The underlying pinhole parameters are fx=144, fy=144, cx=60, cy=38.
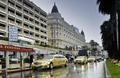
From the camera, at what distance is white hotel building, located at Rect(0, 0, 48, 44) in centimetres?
4169

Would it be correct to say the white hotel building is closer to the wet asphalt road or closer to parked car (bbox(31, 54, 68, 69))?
parked car (bbox(31, 54, 68, 69))

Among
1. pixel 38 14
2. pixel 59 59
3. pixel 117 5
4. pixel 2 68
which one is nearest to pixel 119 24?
pixel 117 5

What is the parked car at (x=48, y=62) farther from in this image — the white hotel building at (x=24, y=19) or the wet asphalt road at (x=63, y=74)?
the white hotel building at (x=24, y=19)

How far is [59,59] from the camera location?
1675 centimetres

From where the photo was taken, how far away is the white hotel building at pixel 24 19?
A: 137 ft

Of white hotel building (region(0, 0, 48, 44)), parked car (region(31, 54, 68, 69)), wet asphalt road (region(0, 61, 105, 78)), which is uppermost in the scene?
white hotel building (region(0, 0, 48, 44))

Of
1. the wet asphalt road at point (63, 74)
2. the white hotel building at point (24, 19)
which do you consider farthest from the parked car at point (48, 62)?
the white hotel building at point (24, 19)

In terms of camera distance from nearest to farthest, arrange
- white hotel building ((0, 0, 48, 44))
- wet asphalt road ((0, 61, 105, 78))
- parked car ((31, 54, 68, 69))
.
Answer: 1. wet asphalt road ((0, 61, 105, 78))
2. parked car ((31, 54, 68, 69))
3. white hotel building ((0, 0, 48, 44))

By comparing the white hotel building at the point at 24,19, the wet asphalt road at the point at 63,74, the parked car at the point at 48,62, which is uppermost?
the white hotel building at the point at 24,19

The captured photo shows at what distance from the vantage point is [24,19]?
5081 cm

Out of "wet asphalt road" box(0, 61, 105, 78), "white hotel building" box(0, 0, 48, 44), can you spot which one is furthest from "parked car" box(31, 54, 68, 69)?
"white hotel building" box(0, 0, 48, 44)

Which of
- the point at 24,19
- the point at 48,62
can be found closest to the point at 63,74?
the point at 48,62

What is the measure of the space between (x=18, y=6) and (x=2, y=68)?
37.4m

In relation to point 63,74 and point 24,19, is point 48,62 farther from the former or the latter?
point 24,19
